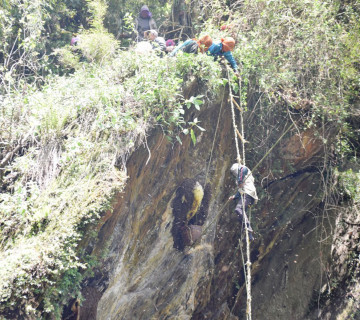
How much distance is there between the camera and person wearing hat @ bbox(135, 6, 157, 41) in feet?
25.9

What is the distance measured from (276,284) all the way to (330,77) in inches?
159

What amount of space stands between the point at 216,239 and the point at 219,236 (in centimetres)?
9

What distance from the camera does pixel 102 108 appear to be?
4.37 meters

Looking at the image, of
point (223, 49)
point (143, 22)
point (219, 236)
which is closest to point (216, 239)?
point (219, 236)

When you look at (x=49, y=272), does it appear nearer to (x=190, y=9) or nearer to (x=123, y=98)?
(x=123, y=98)

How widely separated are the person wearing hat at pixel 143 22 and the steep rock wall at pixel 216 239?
3264 mm

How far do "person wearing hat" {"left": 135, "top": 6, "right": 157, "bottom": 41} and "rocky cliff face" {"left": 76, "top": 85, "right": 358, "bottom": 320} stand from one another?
326cm

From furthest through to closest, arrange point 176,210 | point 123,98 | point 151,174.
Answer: point 176,210
point 151,174
point 123,98

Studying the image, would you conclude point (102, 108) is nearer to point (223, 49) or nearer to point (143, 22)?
point (223, 49)

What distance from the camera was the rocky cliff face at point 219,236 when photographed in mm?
5141

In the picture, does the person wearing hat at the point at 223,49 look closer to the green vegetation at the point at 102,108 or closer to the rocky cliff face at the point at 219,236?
the green vegetation at the point at 102,108

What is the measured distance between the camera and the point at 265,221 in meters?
6.77

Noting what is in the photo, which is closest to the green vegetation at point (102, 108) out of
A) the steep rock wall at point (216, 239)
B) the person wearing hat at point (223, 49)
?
the person wearing hat at point (223, 49)

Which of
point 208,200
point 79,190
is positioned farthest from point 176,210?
point 79,190
